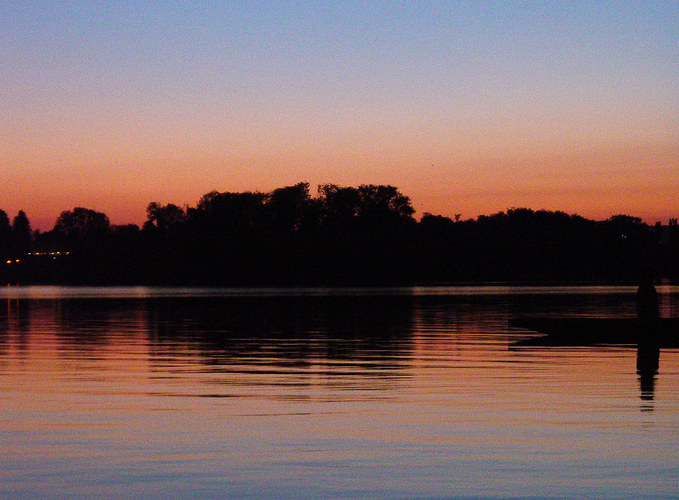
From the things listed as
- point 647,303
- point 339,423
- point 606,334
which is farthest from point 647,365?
point 339,423

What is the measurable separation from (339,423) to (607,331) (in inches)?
981

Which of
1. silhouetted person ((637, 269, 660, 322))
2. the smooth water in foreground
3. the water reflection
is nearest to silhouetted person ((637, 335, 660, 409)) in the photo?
the water reflection

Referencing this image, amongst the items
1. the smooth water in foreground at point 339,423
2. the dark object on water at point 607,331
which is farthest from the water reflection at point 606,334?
the smooth water in foreground at point 339,423

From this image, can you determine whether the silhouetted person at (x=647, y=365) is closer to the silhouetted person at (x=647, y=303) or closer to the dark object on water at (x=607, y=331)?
the dark object on water at (x=607, y=331)

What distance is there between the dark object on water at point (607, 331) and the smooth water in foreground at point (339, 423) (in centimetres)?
286

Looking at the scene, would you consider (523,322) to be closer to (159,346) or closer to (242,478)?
(159,346)

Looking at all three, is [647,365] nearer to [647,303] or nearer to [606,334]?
[647,303]

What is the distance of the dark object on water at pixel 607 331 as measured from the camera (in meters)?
39.6

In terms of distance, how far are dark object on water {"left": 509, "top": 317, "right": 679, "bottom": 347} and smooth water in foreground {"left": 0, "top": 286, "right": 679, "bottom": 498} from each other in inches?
113

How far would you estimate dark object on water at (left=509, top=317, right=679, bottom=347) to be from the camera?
130ft

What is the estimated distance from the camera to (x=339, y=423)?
19.3 metres

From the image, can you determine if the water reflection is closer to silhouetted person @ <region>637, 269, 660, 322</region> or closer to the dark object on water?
the dark object on water

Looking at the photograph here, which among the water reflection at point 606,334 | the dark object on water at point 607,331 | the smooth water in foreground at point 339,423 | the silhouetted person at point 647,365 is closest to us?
the smooth water in foreground at point 339,423

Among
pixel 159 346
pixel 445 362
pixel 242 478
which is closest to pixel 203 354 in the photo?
pixel 159 346
